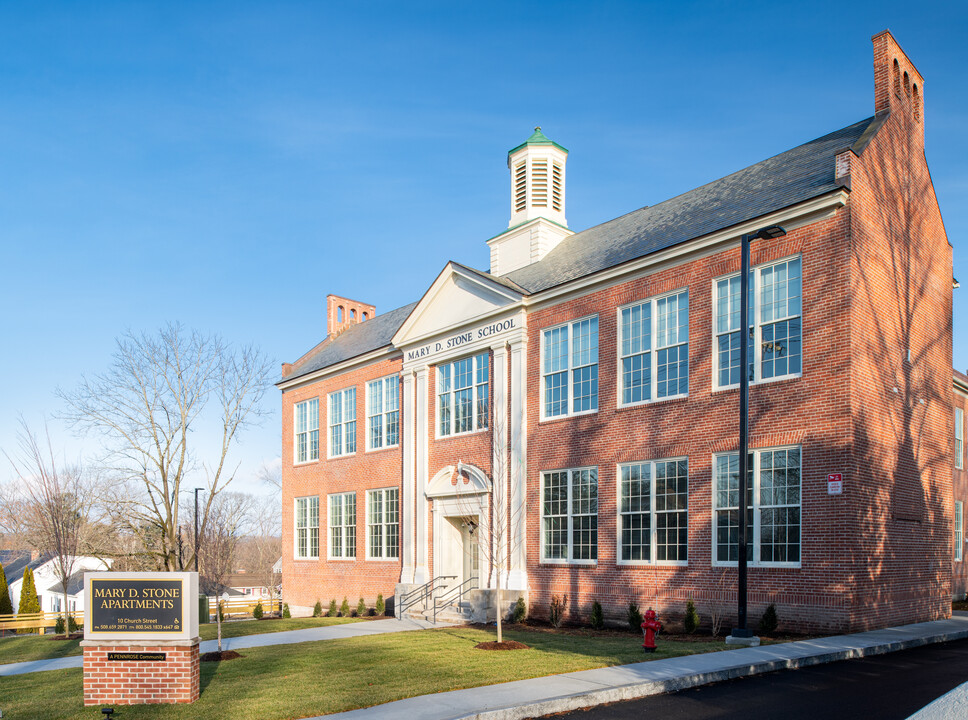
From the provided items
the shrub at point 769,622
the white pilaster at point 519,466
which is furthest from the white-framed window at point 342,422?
the shrub at point 769,622

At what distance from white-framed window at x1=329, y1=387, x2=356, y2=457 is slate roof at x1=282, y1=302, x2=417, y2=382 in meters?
1.37

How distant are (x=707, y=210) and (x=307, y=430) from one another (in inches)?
792

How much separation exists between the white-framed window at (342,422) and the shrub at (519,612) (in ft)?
37.2

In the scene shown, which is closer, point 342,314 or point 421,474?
point 421,474

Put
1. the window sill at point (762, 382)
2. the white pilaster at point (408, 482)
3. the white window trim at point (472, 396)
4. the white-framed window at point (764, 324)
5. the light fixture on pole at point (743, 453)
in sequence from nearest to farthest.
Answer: the light fixture on pole at point (743, 453)
the window sill at point (762, 382)
the white-framed window at point (764, 324)
the white window trim at point (472, 396)
the white pilaster at point (408, 482)

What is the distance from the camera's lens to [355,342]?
3447cm

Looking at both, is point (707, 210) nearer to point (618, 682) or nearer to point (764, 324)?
point (764, 324)

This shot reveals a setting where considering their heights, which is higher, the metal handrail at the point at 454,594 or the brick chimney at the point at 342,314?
the brick chimney at the point at 342,314

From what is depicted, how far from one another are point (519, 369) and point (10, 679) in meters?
14.1

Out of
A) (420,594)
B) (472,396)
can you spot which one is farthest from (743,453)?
(420,594)

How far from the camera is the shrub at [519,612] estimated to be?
21.9 m

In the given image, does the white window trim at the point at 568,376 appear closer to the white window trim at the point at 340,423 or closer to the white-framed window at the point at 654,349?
the white-framed window at the point at 654,349

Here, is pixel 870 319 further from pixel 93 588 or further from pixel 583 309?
pixel 93 588

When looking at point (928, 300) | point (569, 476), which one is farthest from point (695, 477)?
point (928, 300)
